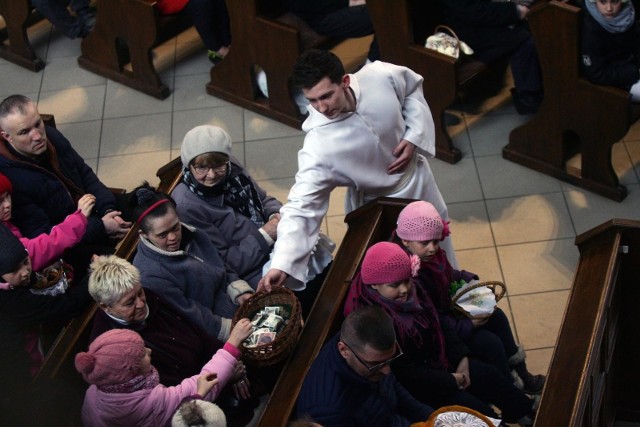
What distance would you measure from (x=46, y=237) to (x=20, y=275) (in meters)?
0.31

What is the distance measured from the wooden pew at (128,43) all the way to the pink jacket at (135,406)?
3401 mm

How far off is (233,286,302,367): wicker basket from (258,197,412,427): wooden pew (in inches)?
2.0

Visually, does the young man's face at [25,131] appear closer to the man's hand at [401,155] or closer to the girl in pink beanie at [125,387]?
the girl in pink beanie at [125,387]

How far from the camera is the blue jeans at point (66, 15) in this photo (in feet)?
21.4

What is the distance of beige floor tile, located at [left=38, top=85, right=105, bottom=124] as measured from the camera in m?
6.25

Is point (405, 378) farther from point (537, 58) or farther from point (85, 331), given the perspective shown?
point (537, 58)

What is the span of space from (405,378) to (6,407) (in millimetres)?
1393

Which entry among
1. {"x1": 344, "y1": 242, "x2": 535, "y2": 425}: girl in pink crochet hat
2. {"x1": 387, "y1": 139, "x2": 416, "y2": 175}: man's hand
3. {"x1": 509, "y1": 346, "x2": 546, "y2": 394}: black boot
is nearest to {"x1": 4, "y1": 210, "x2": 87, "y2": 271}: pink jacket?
{"x1": 344, "y1": 242, "x2": 535, "y2": 425}: girl in pink crochet hat

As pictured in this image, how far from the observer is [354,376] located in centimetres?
304

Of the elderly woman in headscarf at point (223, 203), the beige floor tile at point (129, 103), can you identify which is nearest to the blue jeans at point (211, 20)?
the beige floor tile at point (129, 103)

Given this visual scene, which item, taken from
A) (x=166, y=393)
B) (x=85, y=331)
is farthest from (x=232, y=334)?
(x=85, y=331)

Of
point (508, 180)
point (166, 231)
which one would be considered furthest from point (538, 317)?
point (166, 231)

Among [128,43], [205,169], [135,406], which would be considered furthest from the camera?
[128,43]

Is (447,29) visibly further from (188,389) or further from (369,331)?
(188,389)
